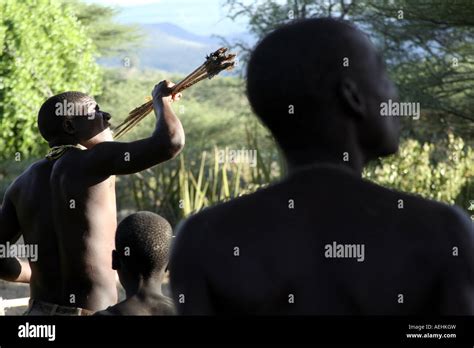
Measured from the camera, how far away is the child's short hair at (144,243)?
3324 mm

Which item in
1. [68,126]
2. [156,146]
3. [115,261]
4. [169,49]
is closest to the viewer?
[115,261]

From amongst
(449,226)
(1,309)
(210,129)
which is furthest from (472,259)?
(210,129)

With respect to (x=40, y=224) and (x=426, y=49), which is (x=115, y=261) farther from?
(x=426, y=49)

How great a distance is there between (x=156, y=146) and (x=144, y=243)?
514mm

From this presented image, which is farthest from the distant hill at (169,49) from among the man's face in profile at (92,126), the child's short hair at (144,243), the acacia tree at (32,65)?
the child's short hair at (144,243)

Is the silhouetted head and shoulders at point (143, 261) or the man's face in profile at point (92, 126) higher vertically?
the man's face in profile at point (92, 126)

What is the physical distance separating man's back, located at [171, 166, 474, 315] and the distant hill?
16.0m

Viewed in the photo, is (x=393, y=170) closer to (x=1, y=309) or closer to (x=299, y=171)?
(x=1, y=309)

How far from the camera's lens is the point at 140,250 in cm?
333

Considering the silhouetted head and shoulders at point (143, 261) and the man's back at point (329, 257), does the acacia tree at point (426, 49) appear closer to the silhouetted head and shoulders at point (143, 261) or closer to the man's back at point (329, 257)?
the silhouetted head and shoulders at point (143, 261)

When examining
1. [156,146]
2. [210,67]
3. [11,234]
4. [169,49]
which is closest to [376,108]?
[156,146]

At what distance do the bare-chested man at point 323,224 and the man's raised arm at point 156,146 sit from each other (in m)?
2.10

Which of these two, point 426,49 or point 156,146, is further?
point 426,49

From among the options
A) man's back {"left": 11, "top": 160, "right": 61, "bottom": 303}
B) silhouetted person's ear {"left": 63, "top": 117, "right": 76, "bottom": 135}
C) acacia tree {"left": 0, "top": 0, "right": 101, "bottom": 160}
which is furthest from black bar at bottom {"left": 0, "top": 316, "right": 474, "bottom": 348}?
acacia tree {"left": 0, "top": 0, "right": 101, "bottom": 160}
